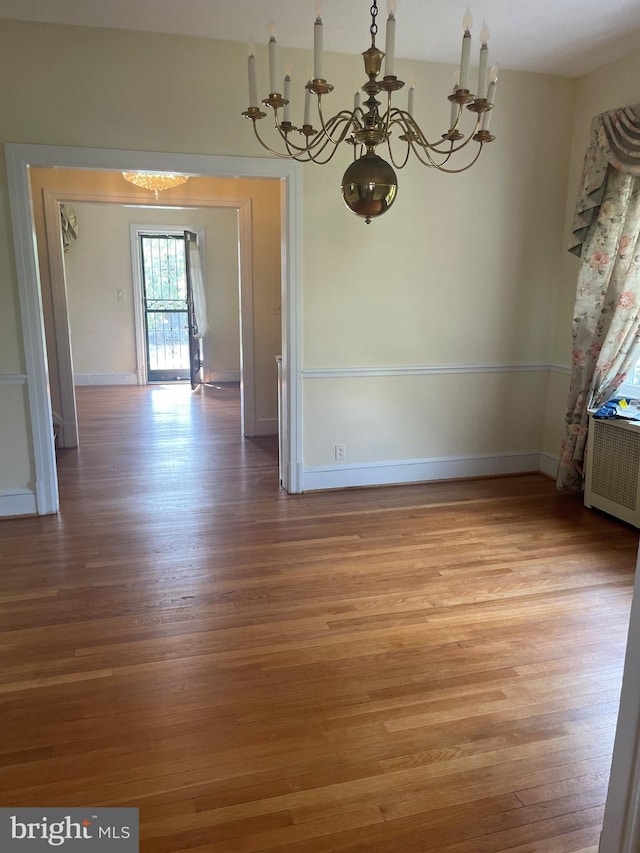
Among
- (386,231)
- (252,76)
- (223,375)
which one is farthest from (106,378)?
(252,76)

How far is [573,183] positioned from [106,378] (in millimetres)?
6968

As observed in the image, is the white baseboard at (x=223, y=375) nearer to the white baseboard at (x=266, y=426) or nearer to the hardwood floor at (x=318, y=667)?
the white baseboard at (x=266, y=426)

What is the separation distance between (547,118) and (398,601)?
11.9 ft

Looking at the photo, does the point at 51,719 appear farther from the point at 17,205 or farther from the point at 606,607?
the point at 17,205

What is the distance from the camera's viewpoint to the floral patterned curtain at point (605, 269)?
375cm

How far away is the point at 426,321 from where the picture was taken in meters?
4.39

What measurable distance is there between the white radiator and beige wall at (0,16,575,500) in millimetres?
835

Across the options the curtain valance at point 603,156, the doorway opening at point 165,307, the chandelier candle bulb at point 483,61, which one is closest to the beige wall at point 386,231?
the curtain valance at point 603,156

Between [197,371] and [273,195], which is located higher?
[273,195]

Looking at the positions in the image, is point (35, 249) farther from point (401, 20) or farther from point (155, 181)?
point (401, 20)

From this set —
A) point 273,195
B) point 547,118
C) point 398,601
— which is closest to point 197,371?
point 273,195

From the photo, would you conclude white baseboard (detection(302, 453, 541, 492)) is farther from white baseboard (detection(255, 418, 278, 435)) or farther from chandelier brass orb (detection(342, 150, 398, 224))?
chandelier brass orb (detection(342, 150, 398, 224))

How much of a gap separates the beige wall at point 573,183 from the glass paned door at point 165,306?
19.6ft

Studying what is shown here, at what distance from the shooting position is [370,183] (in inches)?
86.8
